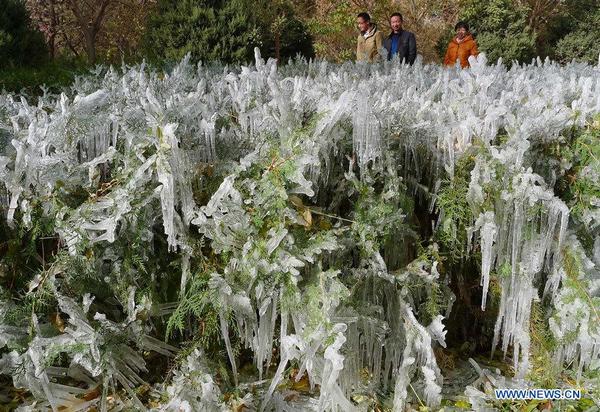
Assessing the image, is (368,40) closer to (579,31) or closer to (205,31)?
(205,31)

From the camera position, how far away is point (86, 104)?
7.66 ft

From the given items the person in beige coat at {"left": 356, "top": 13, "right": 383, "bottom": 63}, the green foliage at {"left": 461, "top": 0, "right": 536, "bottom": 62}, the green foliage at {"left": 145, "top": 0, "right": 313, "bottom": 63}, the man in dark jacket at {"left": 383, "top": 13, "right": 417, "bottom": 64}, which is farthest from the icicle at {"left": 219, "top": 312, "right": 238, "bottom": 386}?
the green foliage at {"left": 461, "top": 0, "right": 536, "bottom": 62}

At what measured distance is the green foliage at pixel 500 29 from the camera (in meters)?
14.0

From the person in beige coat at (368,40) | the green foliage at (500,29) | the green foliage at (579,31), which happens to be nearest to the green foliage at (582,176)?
the person in beige coat at (368,40)

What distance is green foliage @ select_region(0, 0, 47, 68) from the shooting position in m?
6.23

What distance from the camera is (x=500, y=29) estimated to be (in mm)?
14375

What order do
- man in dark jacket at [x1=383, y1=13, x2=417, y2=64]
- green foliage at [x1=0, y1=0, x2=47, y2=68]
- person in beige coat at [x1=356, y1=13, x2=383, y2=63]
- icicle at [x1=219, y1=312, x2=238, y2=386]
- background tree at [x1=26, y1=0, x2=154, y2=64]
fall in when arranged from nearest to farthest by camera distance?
1. icicle at [x1=219, y1=312, x2=238, y2=386]
2. green foliage at [x1=0, y1=0, x2=47, y2=68]
3. person in beige coat at [x1=356, y1=13, x2=383, y2=63]
4. man in dark jacket at [x1=383, y1=13, x2=417, y2=64]
5. background tree at [x1=26, y1=0, x2=154, y2=64]

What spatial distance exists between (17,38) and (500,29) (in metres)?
11.6

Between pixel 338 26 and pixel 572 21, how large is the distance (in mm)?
6494

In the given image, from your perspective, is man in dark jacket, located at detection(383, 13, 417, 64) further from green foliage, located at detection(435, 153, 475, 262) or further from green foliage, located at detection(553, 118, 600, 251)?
green foliage, located at detection(435, 153, 475, 262)

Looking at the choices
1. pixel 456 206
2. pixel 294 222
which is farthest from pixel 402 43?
pixel 294 222

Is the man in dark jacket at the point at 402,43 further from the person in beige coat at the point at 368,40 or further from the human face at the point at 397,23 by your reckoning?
the person in beige coat at the point at 368,40

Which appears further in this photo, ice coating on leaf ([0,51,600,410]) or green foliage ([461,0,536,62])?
green foliage ([461,0,536,62])

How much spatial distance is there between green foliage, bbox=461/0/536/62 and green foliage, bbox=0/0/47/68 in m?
10.4
